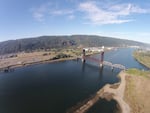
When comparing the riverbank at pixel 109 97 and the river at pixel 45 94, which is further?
the river at pixel 45 94

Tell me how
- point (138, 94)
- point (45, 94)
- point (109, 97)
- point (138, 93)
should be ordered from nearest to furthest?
point (109, 97) < point (138, 94) < point (45, 94) < point (138, 93)

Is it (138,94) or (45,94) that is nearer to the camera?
(138,94)

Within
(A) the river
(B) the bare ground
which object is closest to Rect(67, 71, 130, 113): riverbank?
(B) the bare ground

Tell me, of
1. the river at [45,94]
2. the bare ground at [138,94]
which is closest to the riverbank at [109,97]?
the bare ground at [138,94]

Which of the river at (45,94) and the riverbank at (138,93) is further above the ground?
the riverbank at (138,93)

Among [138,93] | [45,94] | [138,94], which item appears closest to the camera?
[138,94]

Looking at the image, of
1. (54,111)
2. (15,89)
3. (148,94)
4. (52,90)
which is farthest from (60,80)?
(148,94)

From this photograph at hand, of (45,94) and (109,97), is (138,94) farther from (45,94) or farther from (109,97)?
(45,94)

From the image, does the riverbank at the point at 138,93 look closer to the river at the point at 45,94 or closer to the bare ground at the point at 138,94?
the bare ground at the point at 138,94

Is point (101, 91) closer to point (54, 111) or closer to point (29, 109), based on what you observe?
point (54, 111)

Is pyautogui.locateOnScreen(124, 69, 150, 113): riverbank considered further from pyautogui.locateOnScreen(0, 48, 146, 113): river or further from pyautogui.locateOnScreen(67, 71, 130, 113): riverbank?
pyautogui.locateOnScreen(0, 48, 146, 113): river

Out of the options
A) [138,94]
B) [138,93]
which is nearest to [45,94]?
[138,94]
